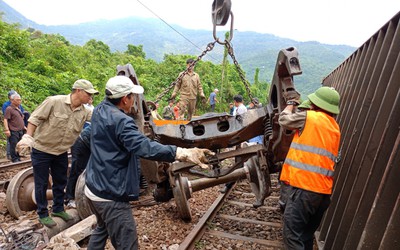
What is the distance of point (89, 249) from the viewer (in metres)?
3.01

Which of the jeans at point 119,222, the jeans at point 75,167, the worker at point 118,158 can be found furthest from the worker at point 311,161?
the jeans at point 75,167

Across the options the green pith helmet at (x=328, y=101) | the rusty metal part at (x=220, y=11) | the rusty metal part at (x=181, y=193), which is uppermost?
the rusty metal part at (x=220, y=11)

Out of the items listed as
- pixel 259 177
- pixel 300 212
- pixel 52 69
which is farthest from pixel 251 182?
pixel 52 69

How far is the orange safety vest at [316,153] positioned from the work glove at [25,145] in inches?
125

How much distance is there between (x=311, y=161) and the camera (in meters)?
3.04

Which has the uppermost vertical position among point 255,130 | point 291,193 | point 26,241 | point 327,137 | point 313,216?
point 327,137

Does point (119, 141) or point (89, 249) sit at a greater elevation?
point (119, 141)

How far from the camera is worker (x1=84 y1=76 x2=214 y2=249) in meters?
2.62

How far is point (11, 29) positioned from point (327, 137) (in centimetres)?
1830

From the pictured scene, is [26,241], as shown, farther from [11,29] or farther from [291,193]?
[11,29]

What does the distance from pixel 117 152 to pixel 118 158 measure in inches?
2.0

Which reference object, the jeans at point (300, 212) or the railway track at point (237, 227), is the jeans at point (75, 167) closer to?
the railway track at point (237, 227)

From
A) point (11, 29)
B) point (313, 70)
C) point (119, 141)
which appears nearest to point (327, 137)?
point (119, 141)

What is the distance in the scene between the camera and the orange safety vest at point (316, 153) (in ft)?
9.84
